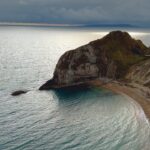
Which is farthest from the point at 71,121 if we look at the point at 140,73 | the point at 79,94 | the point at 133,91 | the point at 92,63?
the point at 92,63

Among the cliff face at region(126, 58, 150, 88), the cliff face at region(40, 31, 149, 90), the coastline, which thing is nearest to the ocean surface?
the coastline

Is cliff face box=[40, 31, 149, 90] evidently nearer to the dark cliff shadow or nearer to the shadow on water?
the dark cliff shadow

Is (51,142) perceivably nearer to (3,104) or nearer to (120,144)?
(120,144)

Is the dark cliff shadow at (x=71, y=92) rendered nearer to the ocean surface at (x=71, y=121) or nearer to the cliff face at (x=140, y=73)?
the ocean surface at (x=71, y=121)

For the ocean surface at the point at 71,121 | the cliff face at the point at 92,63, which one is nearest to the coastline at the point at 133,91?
the ocean surface at the point at 71,121

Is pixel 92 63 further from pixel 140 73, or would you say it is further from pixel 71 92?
pixel 140 73

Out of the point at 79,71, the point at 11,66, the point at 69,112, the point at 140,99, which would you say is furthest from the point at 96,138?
the point at 11,66

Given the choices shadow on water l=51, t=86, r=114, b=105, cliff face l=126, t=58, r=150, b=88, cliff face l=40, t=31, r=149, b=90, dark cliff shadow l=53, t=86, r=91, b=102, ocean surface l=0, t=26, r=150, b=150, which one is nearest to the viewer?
ocean surface l=0, t=26, r=150, b=150

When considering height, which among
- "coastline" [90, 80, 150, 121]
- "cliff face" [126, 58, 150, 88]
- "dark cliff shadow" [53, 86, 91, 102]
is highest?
"cliff face" [126, 58, 150, 88]
